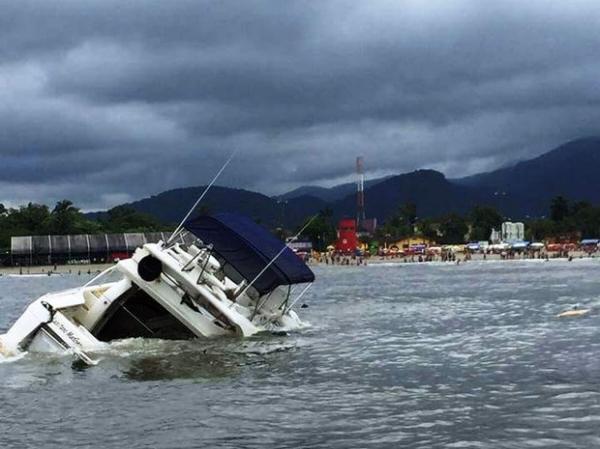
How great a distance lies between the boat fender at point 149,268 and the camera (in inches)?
1041

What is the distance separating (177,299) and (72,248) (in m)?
168

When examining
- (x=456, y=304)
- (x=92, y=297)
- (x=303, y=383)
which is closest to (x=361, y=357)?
(x=303, y=383)

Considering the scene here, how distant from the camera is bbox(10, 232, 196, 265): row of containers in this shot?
186375 mm

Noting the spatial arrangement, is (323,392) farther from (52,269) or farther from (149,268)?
(52,269)

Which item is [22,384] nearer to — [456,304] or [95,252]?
[456,304]

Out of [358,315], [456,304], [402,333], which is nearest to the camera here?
[402,333]

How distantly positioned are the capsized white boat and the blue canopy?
0.03m

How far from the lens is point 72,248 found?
618 ft

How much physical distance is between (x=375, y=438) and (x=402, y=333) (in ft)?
57.5

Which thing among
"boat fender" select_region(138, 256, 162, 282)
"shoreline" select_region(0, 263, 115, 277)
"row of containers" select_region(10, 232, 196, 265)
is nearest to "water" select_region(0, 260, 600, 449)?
"boat fender" select_region(138, 256, 162, 282)

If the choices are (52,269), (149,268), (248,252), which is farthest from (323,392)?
(52,269)

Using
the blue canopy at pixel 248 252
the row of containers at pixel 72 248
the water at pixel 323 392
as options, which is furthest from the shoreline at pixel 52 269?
the water at pixel 323 392

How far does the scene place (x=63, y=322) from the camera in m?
25.7

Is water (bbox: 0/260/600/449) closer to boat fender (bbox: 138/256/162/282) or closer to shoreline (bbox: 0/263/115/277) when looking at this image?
boat fender (bbox: 138/256/162/282)
